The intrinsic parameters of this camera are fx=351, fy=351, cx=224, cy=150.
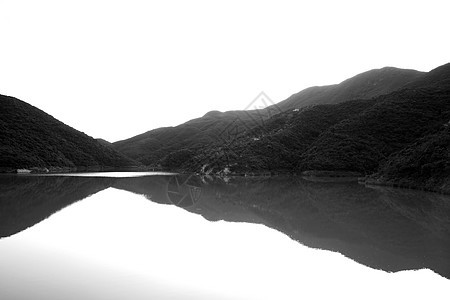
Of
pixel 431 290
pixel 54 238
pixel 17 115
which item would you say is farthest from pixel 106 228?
pixel 17 115

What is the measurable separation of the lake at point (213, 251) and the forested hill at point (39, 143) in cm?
7231

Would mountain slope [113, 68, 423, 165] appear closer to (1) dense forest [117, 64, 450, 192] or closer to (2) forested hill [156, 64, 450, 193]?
(1) dense forest [117, 64, 450, 192]

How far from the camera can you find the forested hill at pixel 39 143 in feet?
277

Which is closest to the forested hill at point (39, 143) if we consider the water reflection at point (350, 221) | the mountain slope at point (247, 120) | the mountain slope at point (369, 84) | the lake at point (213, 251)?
the mountain slope at point (247, 120)

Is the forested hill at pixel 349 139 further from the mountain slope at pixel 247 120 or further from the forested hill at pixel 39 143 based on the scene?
the mountain slope at pixel 247 120

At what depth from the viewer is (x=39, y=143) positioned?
95.8 m

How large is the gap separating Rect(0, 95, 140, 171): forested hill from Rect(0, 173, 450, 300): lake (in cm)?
7231

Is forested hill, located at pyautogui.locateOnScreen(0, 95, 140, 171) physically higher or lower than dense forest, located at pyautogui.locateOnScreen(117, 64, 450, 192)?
higher

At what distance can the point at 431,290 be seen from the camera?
8.11 meters

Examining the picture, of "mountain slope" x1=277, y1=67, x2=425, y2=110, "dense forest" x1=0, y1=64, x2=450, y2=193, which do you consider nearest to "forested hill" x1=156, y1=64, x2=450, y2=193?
"dense forest" x1=0, y1=64, x2=450, y2=193

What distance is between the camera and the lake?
7797 millimetres

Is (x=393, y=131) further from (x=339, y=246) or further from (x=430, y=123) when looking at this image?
(x=339, y=246)

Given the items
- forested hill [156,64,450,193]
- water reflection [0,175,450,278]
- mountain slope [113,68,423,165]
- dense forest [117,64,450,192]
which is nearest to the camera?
water reflection [0,175,450,278]

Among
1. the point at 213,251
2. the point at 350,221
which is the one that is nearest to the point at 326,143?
the point at 350,221
